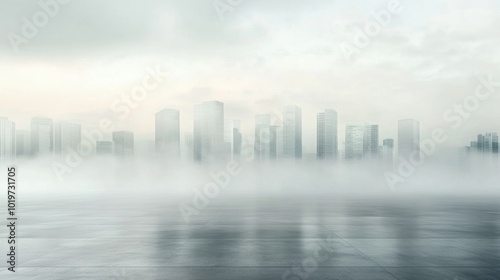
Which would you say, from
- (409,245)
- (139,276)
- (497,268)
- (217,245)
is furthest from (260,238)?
(497,268)

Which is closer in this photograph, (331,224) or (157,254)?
(157,254)

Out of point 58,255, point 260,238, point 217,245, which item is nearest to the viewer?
point 58,255

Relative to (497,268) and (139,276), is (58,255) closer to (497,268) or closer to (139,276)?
(139,276)

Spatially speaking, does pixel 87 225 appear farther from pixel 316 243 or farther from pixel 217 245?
pixel 316 243

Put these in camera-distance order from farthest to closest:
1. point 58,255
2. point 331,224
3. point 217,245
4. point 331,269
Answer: point 331,224, point 217,245, point 58,255, point 331,269

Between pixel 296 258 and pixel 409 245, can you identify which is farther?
pixel 409 245

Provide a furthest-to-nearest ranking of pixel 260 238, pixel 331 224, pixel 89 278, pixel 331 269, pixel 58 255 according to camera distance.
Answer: pixel 331 224
pixel 260 238
pixel 58 255
pixel 331 269
pixel 89 278

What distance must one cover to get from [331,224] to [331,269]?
14002 millimetres

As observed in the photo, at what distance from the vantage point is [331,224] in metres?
→ 29.0

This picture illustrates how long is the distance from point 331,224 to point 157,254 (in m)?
14.1

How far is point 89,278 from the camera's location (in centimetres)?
1410

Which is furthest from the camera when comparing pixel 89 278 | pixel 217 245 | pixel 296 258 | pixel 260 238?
pixel 260 238

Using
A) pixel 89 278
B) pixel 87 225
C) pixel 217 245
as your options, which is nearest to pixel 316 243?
pixel 217 245

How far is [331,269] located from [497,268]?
5718 mm
